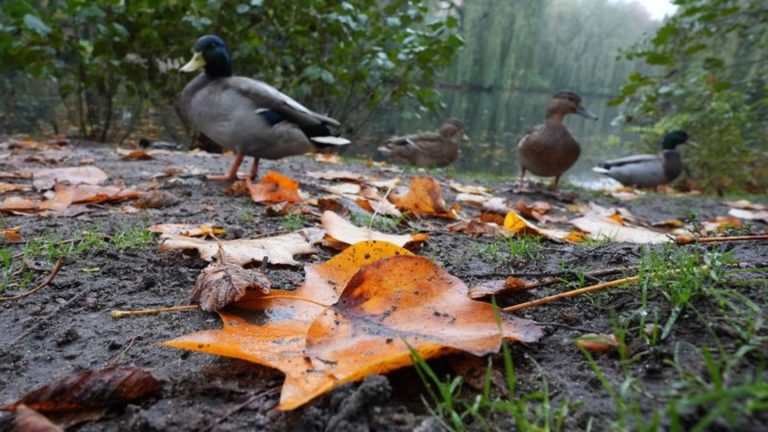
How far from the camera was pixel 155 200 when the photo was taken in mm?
2459

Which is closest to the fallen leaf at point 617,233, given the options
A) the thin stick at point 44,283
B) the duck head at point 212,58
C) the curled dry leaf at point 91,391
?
the curled dry leaf at point 91,391

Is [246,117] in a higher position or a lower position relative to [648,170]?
higher

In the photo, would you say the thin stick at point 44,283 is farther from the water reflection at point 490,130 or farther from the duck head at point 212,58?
the water reflection at point 490,130

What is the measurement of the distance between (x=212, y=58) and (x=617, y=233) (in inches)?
114

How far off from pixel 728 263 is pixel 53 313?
1.49 metres

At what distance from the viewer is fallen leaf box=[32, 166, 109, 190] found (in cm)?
285

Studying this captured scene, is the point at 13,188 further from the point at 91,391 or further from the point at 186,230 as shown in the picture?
the point at 91,391

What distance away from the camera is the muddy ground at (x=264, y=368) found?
0.77 meters

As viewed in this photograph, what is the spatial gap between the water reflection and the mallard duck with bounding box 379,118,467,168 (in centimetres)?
140

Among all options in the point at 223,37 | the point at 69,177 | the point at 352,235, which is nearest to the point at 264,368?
the point at 352,235

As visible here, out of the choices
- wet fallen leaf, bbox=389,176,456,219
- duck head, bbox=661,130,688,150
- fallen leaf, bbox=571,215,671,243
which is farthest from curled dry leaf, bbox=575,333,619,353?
duck head, bbox=661,130,688,150

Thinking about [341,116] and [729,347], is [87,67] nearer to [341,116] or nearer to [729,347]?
[341,116]

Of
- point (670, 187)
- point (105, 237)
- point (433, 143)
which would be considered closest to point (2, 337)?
point (105, 237)

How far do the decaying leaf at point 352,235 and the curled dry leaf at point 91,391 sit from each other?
0.96m
